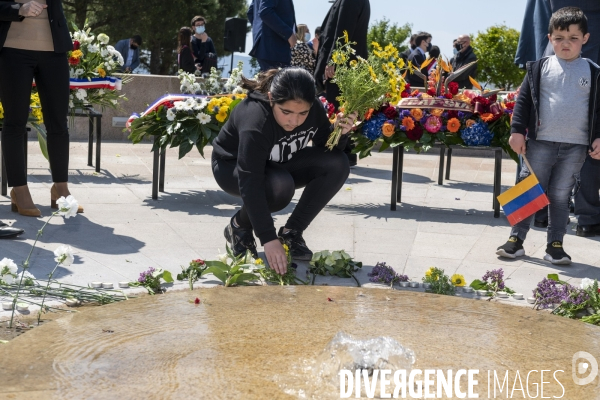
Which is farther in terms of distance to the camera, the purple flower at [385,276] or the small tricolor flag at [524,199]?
the small tricolor flag at [524,199]

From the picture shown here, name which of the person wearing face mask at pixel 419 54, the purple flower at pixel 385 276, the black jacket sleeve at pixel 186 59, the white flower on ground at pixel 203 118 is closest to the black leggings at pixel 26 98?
the white flower on ground at pixel 203 118

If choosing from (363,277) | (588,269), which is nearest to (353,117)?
(363,277)

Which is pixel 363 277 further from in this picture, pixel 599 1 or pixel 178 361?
pixel 599 1

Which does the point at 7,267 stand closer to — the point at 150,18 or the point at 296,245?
the point at 296,245

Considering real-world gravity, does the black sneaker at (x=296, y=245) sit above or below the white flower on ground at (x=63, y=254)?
below

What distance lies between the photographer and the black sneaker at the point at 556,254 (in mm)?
4645

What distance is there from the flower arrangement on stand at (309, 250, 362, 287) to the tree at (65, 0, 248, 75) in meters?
18.4

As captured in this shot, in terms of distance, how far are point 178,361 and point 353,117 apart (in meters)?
2.17

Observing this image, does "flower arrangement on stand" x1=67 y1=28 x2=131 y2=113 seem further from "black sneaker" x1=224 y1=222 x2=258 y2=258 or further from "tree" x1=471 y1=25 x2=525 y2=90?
"tree" x1=471 y1=25 x2=525 y2=90

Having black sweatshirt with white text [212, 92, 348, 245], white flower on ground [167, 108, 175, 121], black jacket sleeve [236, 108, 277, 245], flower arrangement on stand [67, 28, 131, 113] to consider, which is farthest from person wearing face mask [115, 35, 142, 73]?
black jacket sleeve [236, 108, 277, 245]

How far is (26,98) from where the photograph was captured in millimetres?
5191

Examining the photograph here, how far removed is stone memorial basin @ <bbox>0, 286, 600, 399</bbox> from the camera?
2.31m

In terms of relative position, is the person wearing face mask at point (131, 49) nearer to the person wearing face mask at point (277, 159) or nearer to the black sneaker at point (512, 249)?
the person wearing face mask at point (277, 159)

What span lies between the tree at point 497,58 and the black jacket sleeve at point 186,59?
478 inches
